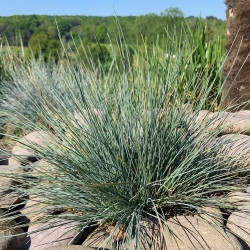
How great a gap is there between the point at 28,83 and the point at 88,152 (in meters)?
2.88

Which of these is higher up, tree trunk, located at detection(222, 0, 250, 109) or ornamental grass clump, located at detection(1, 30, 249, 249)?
tree trunk, located at detection(222, 0, 250, 109)

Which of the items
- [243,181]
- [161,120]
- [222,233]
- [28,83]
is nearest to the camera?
[222,233]

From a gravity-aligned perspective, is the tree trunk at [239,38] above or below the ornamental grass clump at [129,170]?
above

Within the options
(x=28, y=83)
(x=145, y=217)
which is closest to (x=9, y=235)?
(x=145, y=217)

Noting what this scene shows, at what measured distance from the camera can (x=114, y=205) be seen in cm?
186

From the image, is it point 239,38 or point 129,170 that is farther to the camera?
point 239,38

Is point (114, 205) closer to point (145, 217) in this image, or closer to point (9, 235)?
point (145, 217)

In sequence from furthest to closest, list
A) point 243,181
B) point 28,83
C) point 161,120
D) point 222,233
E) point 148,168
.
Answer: point 28,83 → point 243,181 → point 161,120 → point 148,168 → point 222,233

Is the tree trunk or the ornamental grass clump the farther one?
the tree trunk

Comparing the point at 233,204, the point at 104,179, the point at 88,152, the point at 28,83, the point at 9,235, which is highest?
the point at 28,83

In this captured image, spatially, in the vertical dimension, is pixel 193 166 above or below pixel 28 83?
below

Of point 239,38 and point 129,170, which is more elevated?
point 239,38

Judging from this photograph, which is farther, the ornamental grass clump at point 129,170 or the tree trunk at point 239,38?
A: the tree trunk at point 239,38

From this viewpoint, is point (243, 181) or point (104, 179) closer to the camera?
point (104, 179)
